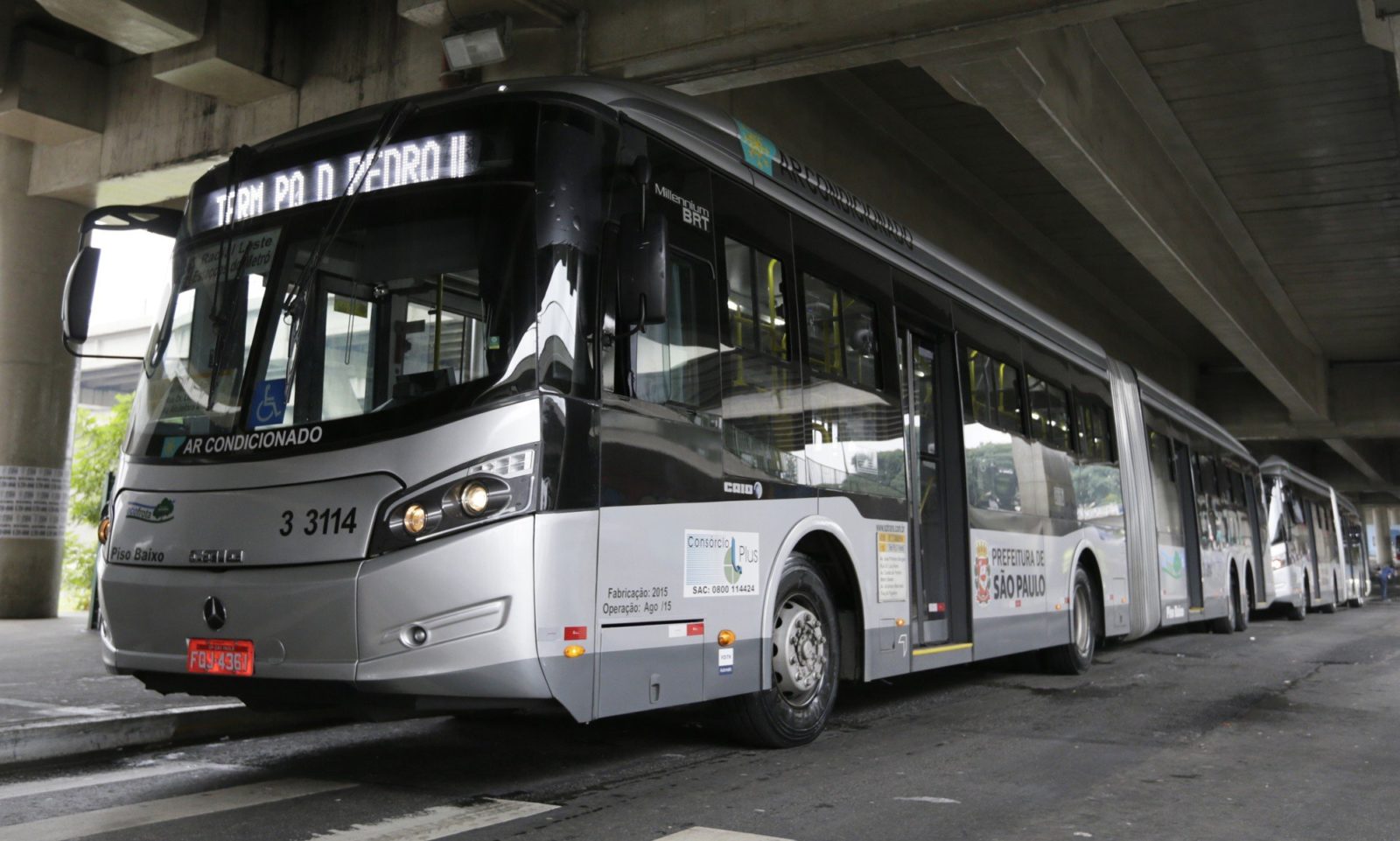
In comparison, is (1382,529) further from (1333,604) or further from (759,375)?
(759,375)

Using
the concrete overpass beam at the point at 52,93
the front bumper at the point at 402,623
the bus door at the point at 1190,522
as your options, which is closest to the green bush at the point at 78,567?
the concrete overpass beam at the point at 52,93

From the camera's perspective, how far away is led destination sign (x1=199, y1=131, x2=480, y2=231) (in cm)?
542

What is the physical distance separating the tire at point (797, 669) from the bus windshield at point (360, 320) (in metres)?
2.41

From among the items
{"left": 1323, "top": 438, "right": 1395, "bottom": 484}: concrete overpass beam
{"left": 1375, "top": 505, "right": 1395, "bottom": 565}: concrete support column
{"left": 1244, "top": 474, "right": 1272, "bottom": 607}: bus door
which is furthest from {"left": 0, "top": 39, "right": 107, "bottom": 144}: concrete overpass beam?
{"left": 1375, "top": 505, "right": 1395, "bottom": 565}: concrete support column

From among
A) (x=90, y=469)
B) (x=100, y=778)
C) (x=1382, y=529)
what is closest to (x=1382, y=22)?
(x=100, y=778)

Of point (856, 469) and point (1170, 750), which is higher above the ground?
point (856, 469)

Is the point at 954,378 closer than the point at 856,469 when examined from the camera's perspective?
No

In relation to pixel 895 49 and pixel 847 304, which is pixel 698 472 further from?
pixel 895 49

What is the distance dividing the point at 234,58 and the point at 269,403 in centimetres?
814

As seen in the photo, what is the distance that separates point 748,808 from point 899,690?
5.30m

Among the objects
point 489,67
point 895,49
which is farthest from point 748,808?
point 489,67

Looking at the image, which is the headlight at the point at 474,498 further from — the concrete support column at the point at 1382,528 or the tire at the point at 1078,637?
the concrete support column at the point at 1382,528

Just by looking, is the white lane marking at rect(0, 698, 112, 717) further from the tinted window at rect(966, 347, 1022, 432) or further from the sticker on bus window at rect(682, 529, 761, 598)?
the tinted window at rect(966, 347, 1022, 432)

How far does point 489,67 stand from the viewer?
447 inches
